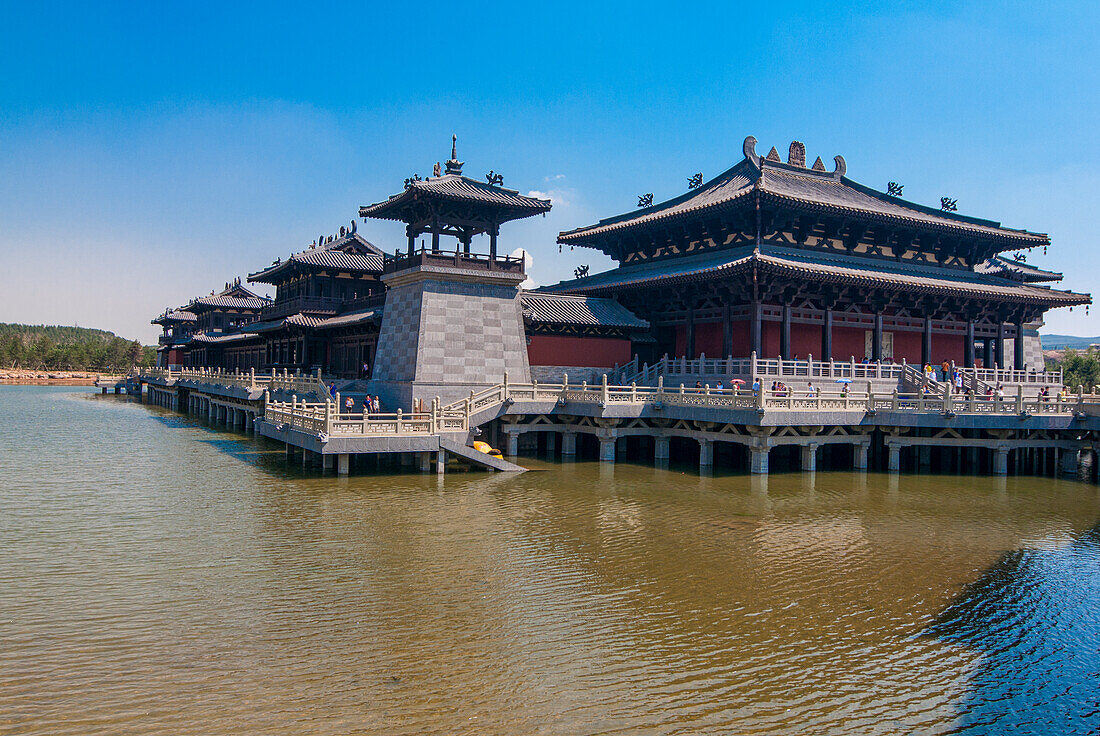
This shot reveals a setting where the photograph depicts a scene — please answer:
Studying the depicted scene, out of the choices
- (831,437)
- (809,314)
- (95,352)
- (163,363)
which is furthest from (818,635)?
(95,352)

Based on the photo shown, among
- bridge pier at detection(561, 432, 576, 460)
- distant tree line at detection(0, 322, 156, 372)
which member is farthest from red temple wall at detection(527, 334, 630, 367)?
distant tree line at detection(0, 322, 156, 372)

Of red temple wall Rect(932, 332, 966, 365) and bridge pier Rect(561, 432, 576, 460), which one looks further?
red temple wall Rect(932, 332, 966, 365)

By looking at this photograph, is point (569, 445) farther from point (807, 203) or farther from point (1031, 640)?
point (1031, 640)

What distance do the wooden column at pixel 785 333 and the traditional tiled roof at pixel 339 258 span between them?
2790 centimetres

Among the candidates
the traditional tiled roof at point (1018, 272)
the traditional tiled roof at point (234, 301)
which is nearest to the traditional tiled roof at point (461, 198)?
the traditional tiled roof at point (1018, 272)

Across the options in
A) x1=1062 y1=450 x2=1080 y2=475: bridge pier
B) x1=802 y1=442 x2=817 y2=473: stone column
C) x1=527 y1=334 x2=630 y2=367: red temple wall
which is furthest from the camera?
x1=527 y1=334 x2=630 y2=367: red temple wall

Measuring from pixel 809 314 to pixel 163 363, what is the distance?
90039mm

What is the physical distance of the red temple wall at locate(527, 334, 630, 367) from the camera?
3947cm

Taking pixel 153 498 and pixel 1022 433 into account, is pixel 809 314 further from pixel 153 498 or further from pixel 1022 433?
pixel 153 498

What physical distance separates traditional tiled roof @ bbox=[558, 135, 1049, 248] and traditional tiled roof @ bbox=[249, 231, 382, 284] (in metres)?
14.9

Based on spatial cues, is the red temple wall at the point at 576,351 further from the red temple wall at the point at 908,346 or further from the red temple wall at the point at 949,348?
the red temple wall at the point at 949,348

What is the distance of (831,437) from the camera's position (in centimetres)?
3020

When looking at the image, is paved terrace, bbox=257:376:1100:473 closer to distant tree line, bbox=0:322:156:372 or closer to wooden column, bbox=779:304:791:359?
wooden column, bbox=779:304:791:359

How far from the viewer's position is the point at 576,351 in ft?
133
